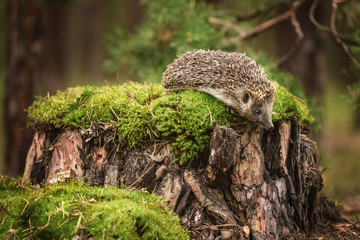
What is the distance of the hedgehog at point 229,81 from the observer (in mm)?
3611

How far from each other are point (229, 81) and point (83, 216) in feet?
6.21

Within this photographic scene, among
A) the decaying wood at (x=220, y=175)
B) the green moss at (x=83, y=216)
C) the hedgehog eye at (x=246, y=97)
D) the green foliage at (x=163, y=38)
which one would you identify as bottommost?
the green moss at (x=83, y=216)

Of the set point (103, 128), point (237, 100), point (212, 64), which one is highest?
point (212, 64)


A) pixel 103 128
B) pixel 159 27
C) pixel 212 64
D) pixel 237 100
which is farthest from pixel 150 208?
pixel 159 27

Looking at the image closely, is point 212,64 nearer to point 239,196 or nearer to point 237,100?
point 237,100

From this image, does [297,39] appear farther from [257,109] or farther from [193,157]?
[193,157]

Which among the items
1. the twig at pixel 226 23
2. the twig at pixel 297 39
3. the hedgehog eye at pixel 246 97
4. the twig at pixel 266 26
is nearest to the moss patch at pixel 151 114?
the hedgehog eye at pixel 246 97

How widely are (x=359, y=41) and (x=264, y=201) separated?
11.1 ft

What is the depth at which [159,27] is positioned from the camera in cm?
745

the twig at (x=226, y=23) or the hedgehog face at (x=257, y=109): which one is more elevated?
the twig at (x=226, y=23)

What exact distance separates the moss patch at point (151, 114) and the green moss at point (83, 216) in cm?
64

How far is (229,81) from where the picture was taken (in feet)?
12.5

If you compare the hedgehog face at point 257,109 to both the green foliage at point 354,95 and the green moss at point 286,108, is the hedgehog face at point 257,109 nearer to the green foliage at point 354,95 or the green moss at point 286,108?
the green moss at point 286,108

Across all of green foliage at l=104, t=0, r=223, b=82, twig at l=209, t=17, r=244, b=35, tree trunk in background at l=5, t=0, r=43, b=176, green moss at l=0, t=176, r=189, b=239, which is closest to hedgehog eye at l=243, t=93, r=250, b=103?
green moss at l=0, t=176, r=189, b=239
